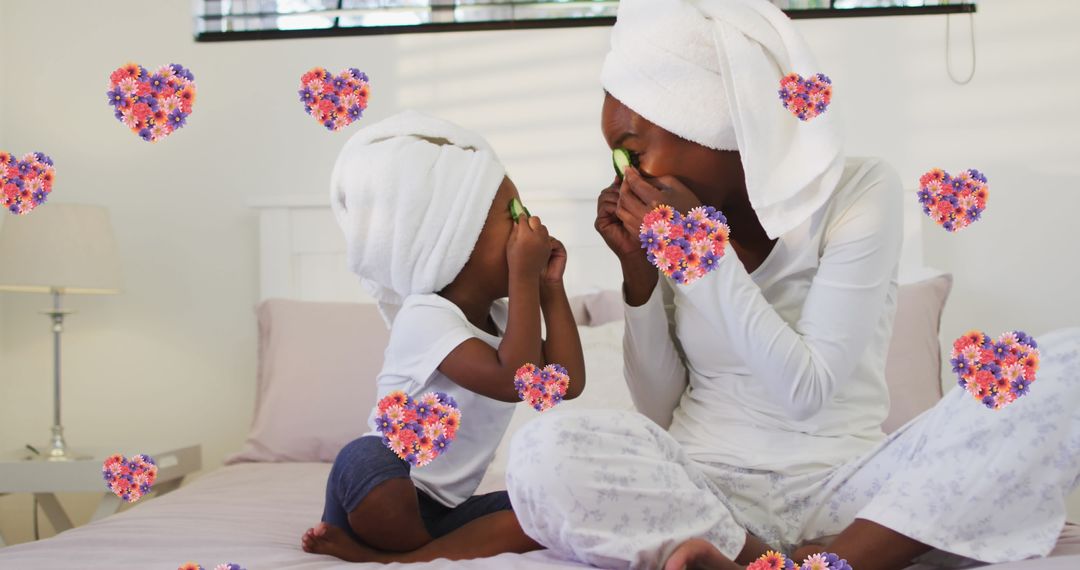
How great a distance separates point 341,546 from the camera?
126 centimetres

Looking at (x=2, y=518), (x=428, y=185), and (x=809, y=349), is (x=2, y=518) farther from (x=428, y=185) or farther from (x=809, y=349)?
(x=809, y=349)

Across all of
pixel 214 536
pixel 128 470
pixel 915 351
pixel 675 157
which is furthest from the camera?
pixel 915 351

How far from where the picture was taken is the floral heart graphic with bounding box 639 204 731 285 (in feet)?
3.49

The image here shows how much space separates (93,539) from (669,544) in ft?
2.73

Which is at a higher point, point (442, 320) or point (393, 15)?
point (393, 15)

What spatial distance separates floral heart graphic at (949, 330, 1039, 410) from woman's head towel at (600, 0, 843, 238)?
0.26 m

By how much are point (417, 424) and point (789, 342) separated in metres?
0.42

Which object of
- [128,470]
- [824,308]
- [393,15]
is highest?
[393,15]

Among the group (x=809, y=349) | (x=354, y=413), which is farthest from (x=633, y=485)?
(x=354, y=413)

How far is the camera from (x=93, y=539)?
143 cm

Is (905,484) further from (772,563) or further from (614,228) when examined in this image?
(614,228)

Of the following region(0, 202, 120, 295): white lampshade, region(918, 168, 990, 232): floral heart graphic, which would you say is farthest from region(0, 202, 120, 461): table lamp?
region(918, 168, 990, 232): floral heart graphic

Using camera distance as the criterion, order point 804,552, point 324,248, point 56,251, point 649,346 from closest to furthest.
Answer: point 804,552 < point 649,346 < point 56,251 < point 324,248

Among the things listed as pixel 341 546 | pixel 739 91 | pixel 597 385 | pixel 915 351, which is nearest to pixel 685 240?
pixel 739 91
